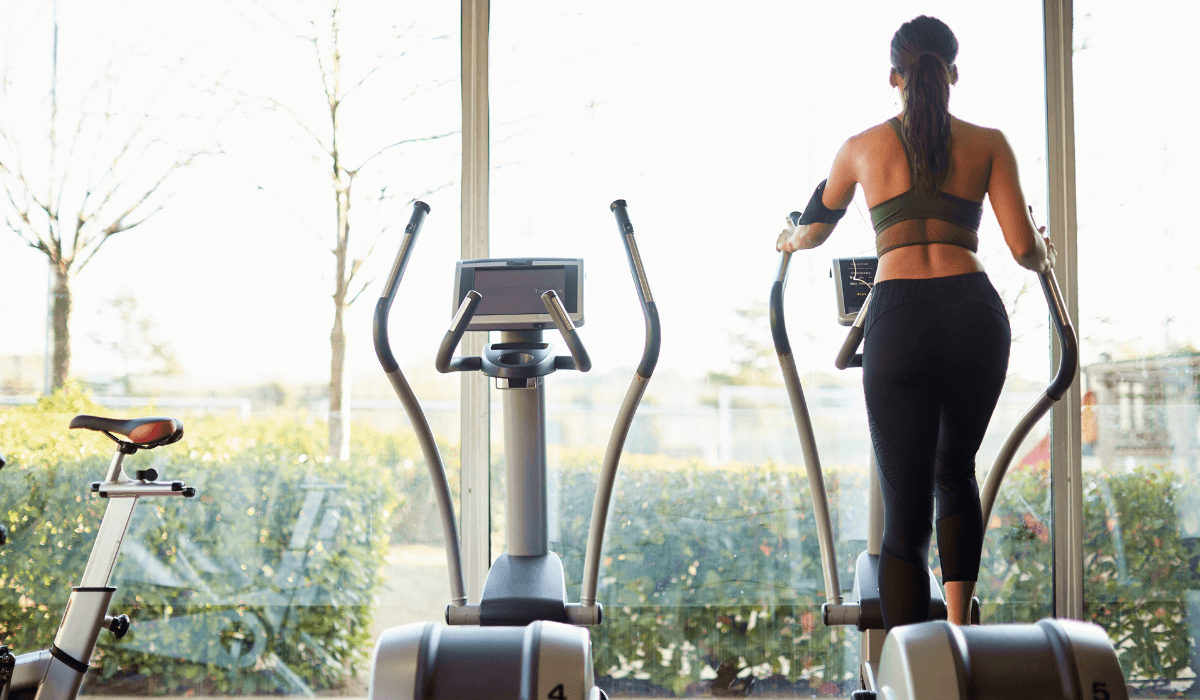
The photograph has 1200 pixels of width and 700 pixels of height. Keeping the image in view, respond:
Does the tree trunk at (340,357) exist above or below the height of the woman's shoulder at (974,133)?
below

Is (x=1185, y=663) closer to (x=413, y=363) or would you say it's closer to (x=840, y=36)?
(x=840, y=36)

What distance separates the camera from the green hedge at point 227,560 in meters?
2.75

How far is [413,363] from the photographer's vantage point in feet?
9.22

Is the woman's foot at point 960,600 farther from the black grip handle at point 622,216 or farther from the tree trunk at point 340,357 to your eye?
the tree trunk at point 340,357

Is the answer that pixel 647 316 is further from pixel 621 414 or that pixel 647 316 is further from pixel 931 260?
pixel 931 260

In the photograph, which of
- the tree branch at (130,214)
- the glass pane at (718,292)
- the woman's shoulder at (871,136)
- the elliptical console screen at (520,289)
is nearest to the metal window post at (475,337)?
the glass pane at (718,292)

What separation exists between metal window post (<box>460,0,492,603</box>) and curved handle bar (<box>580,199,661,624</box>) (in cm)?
66

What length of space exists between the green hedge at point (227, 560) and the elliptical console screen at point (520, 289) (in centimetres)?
95

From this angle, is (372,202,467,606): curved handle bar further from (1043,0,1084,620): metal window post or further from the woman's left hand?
→ (1043,0,1084,620): metal window post

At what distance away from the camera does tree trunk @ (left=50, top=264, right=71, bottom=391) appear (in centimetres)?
289

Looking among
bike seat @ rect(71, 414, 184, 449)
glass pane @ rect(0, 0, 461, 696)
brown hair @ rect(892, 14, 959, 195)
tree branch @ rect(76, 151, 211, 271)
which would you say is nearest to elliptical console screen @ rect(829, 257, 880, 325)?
brown hair @ rect(892, 14, 959, 195)

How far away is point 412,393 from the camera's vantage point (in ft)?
6.69

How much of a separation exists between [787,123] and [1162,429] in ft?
5.57

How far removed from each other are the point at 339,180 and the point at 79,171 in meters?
1.00
